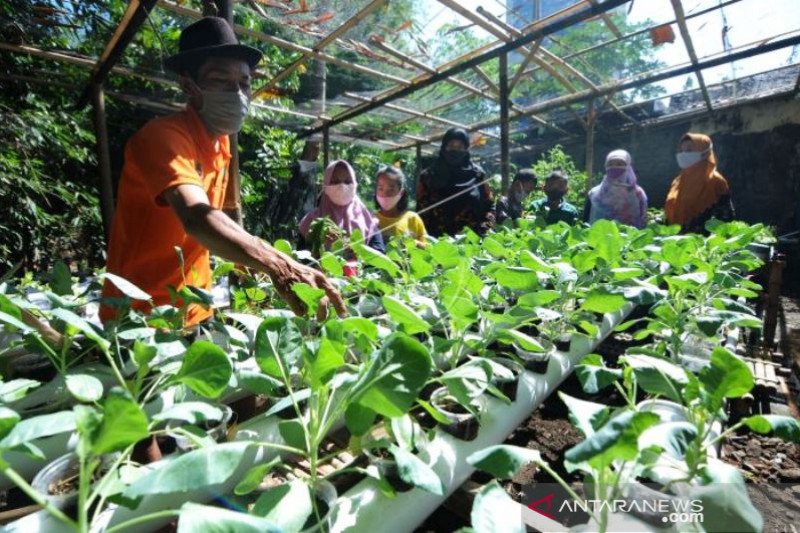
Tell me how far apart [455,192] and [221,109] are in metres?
2.20

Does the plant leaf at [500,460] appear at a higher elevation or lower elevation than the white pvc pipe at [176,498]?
higher

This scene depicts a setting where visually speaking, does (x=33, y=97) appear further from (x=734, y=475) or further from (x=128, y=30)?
(x=734, y=475)

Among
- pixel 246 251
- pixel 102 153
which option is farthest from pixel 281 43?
pixel 246 251

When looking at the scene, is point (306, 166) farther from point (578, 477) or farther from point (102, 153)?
point (578, 477)

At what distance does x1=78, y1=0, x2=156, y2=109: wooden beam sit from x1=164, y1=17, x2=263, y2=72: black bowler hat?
4.04 feet

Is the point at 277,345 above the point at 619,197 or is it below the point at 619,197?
below

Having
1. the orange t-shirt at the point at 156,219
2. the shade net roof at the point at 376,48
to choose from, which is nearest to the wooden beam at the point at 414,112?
the shade net roof at the point at 376,48

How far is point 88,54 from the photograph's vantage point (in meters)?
4.29

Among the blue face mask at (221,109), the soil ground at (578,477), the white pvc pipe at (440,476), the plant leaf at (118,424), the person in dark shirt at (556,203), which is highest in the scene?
the blue face mask at (221,109)

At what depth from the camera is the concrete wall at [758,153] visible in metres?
7.73

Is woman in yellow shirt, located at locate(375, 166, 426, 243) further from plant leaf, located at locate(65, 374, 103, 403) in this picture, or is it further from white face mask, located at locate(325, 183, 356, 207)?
plant leaf, located at locate(65, 374, 103, 403)

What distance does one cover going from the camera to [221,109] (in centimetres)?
155

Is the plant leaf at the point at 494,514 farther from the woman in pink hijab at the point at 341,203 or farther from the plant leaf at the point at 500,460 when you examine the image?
the woman in pink hijab at the point at 341,203

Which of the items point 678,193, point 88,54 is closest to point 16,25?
point 88,54
